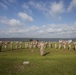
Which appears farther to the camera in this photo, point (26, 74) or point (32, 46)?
point (32, 46)

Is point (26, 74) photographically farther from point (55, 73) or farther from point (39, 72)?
point (55, 73)

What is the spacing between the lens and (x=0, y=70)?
55.9 feet

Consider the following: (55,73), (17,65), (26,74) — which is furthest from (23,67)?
(55,73)

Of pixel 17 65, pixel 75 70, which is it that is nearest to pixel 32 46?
pixel 17 65

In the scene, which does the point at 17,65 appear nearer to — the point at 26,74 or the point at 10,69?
the point at 10,69

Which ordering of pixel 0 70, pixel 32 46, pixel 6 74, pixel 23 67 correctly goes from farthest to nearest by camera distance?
pixel 32 46 → pixel 23 67 → pixel 0 70 → pixel 6 74

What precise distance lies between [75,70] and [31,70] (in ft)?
17.9

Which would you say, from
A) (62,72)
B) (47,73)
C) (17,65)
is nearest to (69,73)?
(62,72)

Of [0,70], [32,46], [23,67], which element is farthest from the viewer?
[32,46]

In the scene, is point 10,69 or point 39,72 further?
point 10,69

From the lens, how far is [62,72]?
54.7 feet

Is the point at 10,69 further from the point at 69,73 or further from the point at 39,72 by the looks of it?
the point at 69,73

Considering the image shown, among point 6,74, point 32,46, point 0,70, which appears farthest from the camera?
point 32,46

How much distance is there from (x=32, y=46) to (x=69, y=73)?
29447mm
